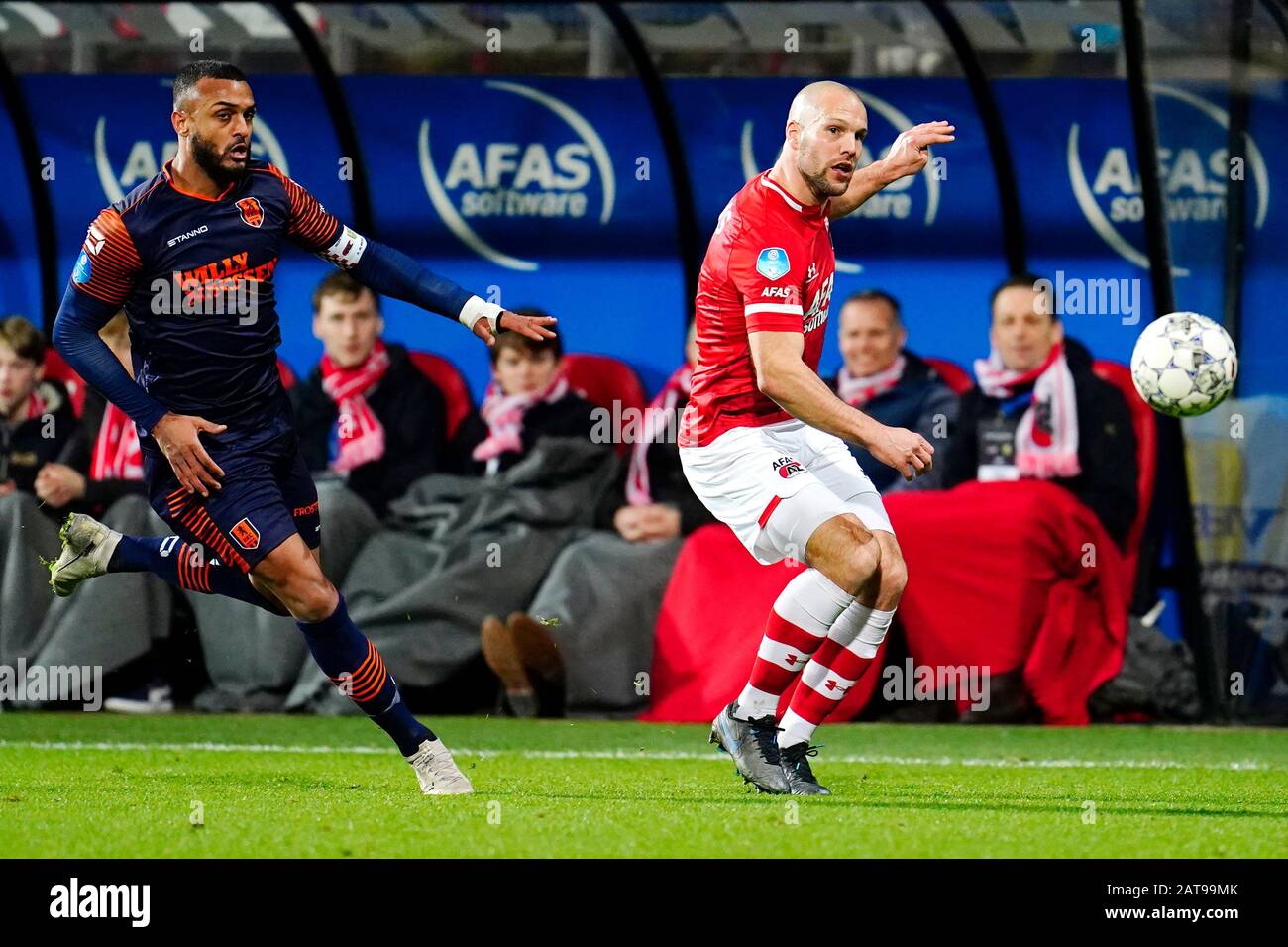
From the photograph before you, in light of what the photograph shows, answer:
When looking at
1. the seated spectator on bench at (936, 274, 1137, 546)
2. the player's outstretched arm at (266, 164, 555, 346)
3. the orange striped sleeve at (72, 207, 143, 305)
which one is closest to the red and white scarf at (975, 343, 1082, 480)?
the seated spectator on bench at (936, 274, 1137, 546)

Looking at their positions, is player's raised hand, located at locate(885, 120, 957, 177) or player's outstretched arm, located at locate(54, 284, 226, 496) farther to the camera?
player's raised hand, located at locate(885, 120, 957, 177)

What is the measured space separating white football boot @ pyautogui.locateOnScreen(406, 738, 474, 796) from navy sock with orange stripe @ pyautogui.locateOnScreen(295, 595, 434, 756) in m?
0.03

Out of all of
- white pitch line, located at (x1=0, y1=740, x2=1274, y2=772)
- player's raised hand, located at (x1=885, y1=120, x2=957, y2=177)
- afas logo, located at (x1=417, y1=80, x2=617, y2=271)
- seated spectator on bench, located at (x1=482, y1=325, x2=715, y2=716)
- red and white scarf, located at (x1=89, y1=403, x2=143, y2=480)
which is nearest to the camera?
player's raised hand, located at (x1=885, y1=120, x2=957, y2=177)

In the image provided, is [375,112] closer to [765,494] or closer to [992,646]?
[992,646]

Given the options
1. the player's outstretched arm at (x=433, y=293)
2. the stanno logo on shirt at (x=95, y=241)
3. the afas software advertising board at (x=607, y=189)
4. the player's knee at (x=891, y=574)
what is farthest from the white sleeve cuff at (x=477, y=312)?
the afas software advertising board at (x=607, y=189)

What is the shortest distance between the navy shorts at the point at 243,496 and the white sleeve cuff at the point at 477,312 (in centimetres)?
73

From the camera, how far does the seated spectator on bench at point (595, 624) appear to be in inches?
381

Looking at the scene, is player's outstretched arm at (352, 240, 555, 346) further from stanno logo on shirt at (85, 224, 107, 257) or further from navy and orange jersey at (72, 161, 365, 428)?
stanno logo on shirt at (85, 224, 107, 257)

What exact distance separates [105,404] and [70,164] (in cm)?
189

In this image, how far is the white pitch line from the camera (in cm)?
773

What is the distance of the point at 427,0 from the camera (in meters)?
11.3

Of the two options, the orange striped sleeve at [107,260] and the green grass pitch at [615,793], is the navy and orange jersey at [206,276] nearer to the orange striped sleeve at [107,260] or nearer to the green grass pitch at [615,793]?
the orange striped sleeve at [107,260]

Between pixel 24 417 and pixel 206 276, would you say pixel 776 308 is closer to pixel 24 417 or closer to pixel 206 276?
pixel 206 276

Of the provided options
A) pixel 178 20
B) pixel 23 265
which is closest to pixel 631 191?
pixel 178 20
